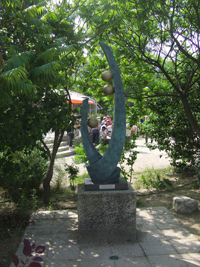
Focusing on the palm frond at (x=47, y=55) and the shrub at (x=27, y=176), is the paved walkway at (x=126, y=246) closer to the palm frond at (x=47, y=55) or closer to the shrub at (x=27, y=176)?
the shrub at (x=27, y=176)

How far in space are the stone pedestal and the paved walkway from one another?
0.15m

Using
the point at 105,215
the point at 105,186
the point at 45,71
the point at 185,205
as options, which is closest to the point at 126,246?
the point at 105,215

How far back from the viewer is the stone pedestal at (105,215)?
4.27 meters

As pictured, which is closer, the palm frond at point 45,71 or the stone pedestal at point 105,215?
the palm frond at point 45,71

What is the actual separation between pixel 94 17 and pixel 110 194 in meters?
4.36

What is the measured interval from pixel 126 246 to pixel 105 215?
568 millimetres

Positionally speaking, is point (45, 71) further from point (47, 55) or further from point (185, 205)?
point (185, 205)

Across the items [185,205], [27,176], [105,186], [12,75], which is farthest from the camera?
[27,176]

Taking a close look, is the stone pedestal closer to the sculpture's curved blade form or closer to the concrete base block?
the sculpture's curved blade form

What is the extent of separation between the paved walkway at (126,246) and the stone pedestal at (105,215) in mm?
151

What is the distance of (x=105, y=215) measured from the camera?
429cm

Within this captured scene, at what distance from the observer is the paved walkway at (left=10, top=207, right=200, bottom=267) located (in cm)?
372

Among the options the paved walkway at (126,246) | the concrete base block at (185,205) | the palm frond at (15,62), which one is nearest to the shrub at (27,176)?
the paved walkway at (126,246)

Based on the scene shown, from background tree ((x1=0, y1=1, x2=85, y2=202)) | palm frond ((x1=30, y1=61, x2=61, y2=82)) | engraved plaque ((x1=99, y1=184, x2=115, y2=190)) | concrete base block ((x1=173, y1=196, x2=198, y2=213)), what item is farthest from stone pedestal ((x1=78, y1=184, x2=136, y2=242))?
palm frond ((x1=30, y1=61, x2=61, y2=82))
